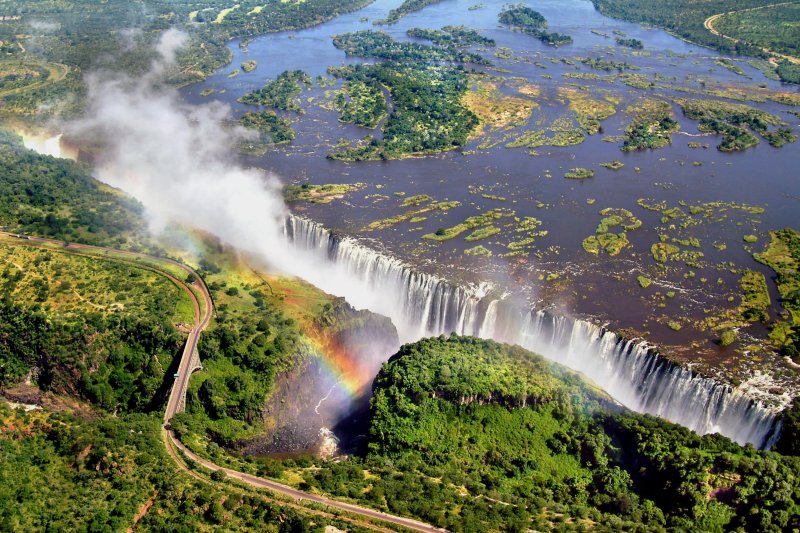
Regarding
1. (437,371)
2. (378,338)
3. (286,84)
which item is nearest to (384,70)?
(286,84)

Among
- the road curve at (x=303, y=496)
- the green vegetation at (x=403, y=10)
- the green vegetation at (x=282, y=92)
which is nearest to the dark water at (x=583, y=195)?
the green vegetation at (x=282, y=92)

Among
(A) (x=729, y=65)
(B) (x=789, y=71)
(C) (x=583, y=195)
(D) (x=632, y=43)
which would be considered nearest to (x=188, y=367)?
(C) (x=583, y=195)

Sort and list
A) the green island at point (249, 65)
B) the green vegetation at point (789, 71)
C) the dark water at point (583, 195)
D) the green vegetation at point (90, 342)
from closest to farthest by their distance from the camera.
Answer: the green vegetation at point (90, 342), the dark water at point (583, 195), the green vegetation at point (789, 71), the green island at point (249, 65)

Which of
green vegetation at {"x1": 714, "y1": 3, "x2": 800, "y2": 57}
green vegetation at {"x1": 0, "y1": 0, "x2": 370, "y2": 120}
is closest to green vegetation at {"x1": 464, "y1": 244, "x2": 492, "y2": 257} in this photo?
green vegetation at {"x1": 0, "y1": 0, "x2": 370, "y2": 120}

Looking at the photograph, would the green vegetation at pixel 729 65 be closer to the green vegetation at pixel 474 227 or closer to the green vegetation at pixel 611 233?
the green vegetation at pixel 611 233

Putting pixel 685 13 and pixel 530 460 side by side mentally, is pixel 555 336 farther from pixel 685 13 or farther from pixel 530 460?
pixel 685 13

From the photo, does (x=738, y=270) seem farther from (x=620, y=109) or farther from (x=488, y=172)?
(x=620, y=109)
